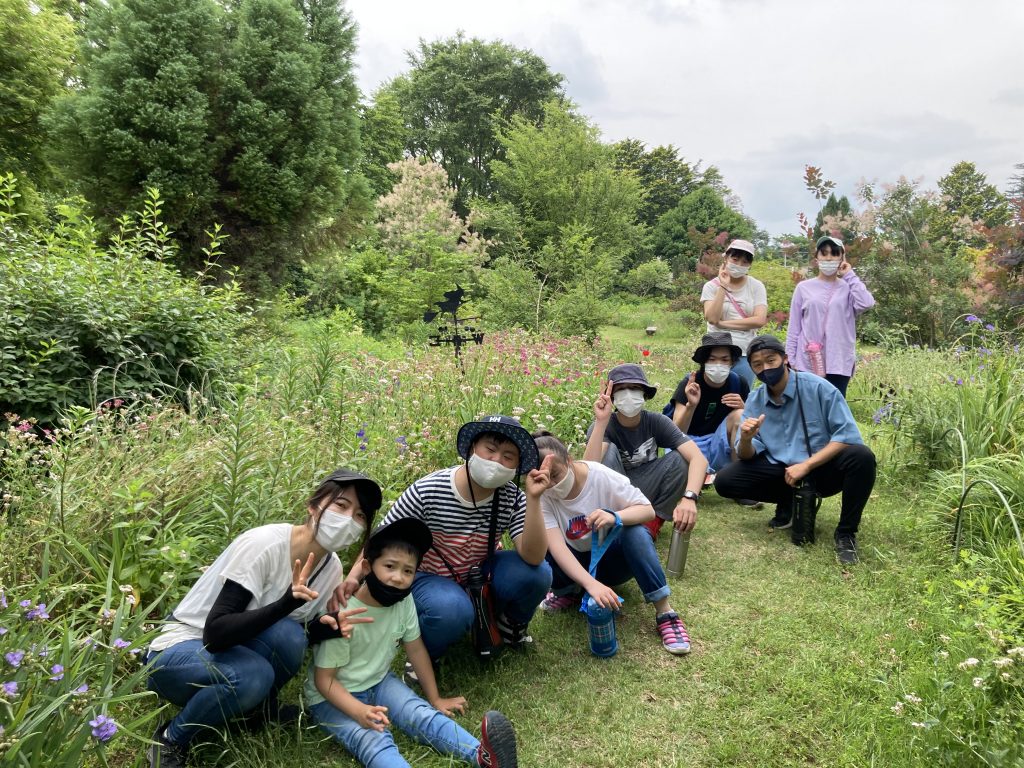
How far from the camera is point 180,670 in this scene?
2.06 m

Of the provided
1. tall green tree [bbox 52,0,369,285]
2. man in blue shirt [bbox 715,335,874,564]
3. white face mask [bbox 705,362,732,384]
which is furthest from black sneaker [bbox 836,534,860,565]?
tall green tree [bbox 52,0,369,285]

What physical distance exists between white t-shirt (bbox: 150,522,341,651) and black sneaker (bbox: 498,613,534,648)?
114cm

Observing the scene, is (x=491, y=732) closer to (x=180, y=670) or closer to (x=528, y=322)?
(x=180, y=670)

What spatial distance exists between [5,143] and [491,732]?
39.1 feet

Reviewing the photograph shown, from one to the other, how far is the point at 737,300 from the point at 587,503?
3.10m

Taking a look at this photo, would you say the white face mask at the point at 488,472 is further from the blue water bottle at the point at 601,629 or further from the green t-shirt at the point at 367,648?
the blue water bottle at the point at 601,629

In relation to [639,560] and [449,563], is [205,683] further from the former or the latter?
[639,560]

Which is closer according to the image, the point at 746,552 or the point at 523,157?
the point at 746,552

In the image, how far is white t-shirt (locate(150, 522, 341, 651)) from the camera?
83.8 inches

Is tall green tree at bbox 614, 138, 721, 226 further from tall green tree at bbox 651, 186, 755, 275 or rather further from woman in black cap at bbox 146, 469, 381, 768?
woman in black cap at bbox 146, 469, 381, 768

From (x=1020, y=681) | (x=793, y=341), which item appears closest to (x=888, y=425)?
(x=793, y=341)

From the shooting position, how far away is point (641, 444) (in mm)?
3939

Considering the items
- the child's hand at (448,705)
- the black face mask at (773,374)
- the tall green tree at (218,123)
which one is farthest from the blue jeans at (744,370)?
the tall green tree at (218,123)

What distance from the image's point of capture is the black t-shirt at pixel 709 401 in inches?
190
